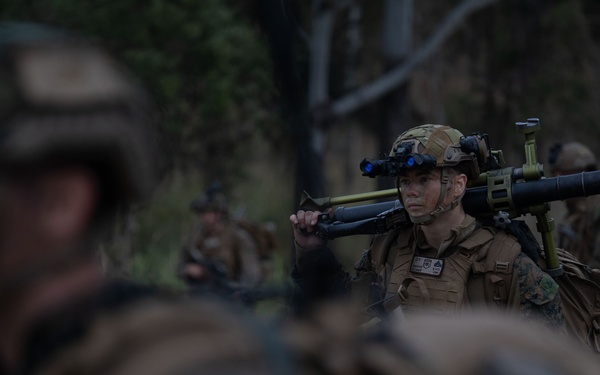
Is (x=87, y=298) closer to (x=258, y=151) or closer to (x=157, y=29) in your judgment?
(x=157, y=29)

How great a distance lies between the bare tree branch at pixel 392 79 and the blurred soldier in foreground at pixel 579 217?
6.41 m

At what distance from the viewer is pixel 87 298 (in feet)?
5.10

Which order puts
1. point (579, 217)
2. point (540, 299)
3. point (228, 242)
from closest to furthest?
point (540, 299) → point (579, 217) → point (228, 242)

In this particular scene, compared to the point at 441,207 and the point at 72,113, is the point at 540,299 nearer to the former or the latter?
the point at 441,207

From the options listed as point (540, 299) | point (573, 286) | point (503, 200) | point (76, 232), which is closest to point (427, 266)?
point (503, 200)

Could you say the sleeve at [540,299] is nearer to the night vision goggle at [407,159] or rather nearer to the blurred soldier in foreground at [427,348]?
the night vision goggle at [407,159]

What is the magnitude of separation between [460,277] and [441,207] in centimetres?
33

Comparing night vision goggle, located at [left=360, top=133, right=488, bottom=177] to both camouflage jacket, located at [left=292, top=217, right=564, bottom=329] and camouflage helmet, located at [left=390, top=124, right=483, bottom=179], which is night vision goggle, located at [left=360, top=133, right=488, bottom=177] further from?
camouflage jacket, located at [left=292, top=217, right=564, bottom=329]

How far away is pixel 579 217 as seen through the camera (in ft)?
27.6

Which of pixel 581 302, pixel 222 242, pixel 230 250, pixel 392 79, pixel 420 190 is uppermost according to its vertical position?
pixel 392 79

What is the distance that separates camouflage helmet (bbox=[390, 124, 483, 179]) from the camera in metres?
4.68

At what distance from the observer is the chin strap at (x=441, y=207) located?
15.2ft

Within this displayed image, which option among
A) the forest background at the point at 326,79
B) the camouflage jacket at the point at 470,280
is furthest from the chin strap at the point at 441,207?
the forest background at the point at 326,79

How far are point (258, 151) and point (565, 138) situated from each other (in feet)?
18.3
